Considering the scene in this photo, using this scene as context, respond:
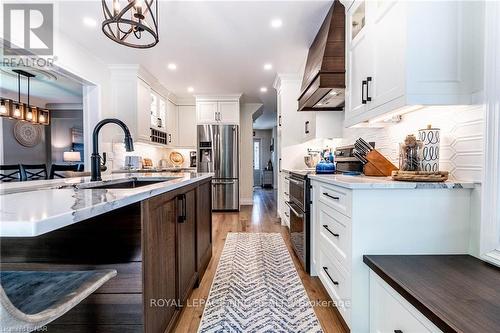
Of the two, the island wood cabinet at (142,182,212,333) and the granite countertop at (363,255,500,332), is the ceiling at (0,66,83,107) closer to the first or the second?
the island wood cabinet at (142,182,212,333)

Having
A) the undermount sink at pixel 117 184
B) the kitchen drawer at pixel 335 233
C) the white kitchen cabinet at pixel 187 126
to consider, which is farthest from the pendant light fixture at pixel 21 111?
the kitchen drawer at pixel 335 233

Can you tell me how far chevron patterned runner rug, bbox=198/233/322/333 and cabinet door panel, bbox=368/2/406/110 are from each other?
1491mm

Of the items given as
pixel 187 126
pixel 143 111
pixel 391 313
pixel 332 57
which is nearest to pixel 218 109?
pixel 187 126

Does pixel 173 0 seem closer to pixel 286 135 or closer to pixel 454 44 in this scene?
pixel 454 44

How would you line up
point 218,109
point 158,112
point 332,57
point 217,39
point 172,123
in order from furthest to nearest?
point 172,123
point 218,109
point 158,112
point 217,39
point 332,57

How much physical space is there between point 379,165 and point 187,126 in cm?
473

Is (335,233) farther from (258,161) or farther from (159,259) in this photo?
(258,161)

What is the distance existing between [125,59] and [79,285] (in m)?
3.75

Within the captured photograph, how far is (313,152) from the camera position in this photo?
3881 mm

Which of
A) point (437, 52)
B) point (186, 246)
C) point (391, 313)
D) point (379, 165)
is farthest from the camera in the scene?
point (379, 165)

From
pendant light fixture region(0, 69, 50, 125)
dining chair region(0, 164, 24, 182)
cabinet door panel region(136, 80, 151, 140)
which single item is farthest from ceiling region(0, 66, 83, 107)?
dining chair region(0, 164, 24, 182)

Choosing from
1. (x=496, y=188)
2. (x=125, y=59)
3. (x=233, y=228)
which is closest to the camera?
(x=496, y=188)

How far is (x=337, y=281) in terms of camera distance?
1.59 meters

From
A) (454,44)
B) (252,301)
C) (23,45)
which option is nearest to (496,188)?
(454,44)
